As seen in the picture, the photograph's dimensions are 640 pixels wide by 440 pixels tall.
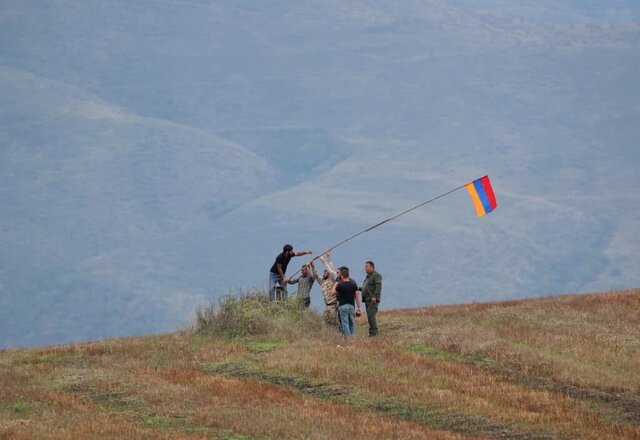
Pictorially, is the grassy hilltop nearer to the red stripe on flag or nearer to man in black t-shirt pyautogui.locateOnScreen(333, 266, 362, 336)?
man in black t-shirt pyautogui.locateOnScreen(333, 266, 362, 336)

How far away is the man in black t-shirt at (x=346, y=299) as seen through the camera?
32156 millimetres

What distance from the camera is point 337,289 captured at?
3219 cm

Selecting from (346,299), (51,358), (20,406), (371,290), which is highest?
(371,290)

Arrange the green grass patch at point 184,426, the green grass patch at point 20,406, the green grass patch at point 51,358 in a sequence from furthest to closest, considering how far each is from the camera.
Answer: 1. the green grass patch at point 51,358
2. the green grass patch at point 20,406
3. the green grass patch at point 184,426

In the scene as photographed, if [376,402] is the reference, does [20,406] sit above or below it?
above

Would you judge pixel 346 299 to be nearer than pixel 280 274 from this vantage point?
Yes

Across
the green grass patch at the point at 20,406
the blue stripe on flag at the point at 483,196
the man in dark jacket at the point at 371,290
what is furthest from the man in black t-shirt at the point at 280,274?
the green grass patch at the point at 20,406

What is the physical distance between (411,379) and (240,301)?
8534 mm

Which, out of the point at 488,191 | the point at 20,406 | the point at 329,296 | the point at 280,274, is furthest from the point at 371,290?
the point at 20,406

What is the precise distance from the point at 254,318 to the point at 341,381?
7306mm

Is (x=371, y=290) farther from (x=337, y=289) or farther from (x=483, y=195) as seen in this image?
(x=483, y=195)

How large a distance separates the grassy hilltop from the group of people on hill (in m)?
0.67

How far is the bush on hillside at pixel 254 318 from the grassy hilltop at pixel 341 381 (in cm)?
4

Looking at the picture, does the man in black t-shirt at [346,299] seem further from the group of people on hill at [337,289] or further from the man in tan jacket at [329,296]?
the man in tan jacket at [329,296]
